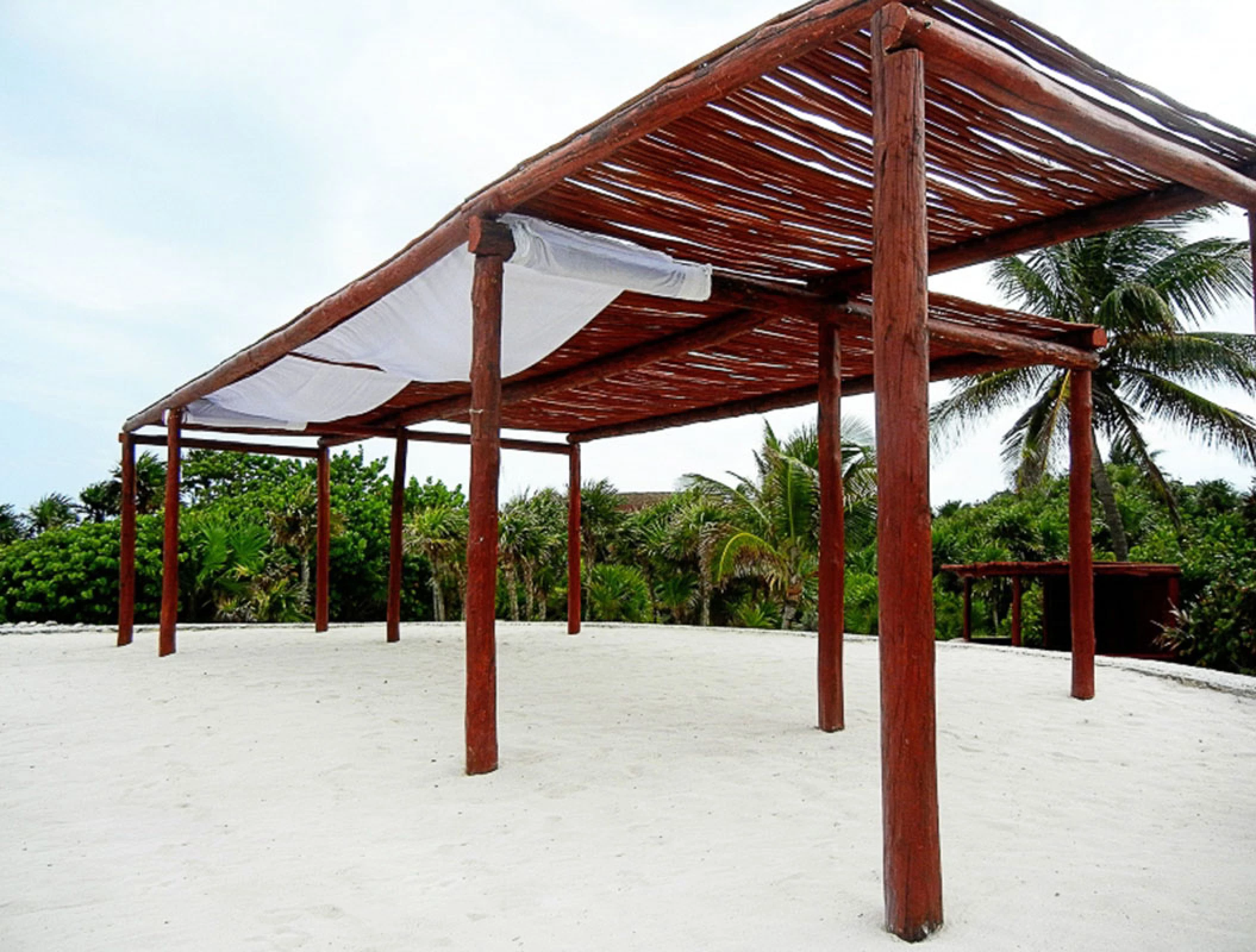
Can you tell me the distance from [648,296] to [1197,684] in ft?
16.5

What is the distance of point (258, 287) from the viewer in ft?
65.2

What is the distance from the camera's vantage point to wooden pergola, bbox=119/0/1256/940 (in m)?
2.53

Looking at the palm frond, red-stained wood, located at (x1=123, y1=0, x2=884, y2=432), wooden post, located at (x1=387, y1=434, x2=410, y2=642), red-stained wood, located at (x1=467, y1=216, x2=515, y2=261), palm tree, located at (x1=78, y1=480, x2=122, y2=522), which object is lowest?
wooden post, located at (x1=387, y1=434, x2=410, y2=642)

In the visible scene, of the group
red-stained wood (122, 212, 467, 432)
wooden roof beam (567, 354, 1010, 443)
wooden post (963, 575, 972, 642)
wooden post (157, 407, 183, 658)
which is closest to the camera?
red-stained wood (122, 212, 467, 432)

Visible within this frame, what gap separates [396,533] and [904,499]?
26.8 ft

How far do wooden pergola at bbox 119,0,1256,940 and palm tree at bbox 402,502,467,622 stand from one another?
7.20 m

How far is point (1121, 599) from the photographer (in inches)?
423

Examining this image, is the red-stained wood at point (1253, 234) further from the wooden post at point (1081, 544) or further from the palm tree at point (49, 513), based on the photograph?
the palm tree at point (49, 513)

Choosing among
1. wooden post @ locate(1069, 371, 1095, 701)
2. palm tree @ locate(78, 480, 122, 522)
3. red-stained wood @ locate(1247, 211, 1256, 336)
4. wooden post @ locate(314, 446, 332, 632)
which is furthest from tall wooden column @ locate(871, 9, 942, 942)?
palm tree @ locate(78, 480, 122, 522)

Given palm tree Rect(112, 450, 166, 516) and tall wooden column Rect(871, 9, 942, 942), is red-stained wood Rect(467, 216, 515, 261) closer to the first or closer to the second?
tall wooden column Rect(871, 9, 942, 942)

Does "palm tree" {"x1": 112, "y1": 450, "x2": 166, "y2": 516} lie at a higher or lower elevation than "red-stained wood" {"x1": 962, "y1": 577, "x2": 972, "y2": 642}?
higher

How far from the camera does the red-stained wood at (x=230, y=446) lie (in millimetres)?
9429

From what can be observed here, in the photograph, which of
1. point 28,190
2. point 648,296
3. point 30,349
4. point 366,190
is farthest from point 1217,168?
point 30,349

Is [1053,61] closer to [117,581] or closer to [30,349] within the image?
[117,581]
